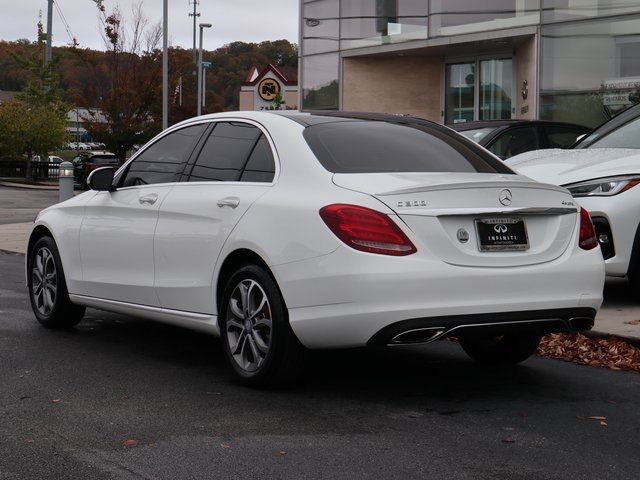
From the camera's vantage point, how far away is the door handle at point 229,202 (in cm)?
591

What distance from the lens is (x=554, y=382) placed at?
6070mm

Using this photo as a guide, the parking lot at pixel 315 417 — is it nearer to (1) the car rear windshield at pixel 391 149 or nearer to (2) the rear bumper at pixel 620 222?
(1) the car rear windshield at pixel 391 149

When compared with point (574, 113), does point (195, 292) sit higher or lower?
→ lower

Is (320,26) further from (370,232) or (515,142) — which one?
(370,232)

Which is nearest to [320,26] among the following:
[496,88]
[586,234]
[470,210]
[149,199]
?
[496,88]

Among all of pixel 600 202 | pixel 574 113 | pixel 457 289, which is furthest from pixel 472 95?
pixel 457 289

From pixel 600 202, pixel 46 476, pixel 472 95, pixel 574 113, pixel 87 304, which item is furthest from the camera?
pixel 472 95

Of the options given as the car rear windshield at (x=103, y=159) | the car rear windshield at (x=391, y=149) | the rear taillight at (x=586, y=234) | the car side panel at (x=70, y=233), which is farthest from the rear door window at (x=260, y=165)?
the car rear windshield at (x=103, y=159)

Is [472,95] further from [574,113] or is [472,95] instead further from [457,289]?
[457,289]

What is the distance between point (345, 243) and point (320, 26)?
23.6 metres

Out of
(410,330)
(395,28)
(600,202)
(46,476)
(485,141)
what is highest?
(395,28)

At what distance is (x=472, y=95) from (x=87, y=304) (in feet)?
62.3

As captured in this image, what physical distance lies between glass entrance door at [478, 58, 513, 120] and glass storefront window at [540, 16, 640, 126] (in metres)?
2.13

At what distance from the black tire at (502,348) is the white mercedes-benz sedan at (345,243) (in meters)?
0.01
